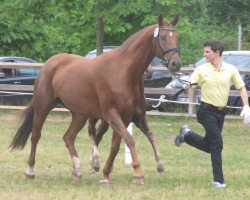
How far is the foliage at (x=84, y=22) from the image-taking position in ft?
58.6

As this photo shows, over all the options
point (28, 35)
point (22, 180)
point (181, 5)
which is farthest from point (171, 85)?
point (22, 180)

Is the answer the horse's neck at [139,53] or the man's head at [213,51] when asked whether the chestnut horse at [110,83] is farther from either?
the man's head at [213,51]

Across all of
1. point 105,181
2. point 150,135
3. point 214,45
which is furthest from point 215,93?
point 105,181

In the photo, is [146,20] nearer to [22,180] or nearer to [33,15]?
[33,15]

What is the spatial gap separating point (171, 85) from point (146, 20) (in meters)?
8.12

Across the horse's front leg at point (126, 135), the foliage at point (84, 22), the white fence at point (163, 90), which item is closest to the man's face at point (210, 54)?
the horse's front leg at point (126, 135)

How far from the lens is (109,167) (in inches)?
365

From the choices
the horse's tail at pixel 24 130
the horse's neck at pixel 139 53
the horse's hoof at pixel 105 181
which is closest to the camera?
the horse's neck at pixel 139 53

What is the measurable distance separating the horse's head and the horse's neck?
0.50 ft

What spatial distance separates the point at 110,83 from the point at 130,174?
1.82 m

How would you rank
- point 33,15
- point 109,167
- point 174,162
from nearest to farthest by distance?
point 109,167 → point 174,162 → point 33,15

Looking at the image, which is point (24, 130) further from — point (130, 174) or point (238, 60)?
point (238, 60)

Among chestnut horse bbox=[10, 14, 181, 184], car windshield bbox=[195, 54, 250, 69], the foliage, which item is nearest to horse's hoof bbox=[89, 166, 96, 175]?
chestnut horse bbox=[10, 14, 181, 184]

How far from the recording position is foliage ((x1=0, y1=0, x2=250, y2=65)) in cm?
1788
